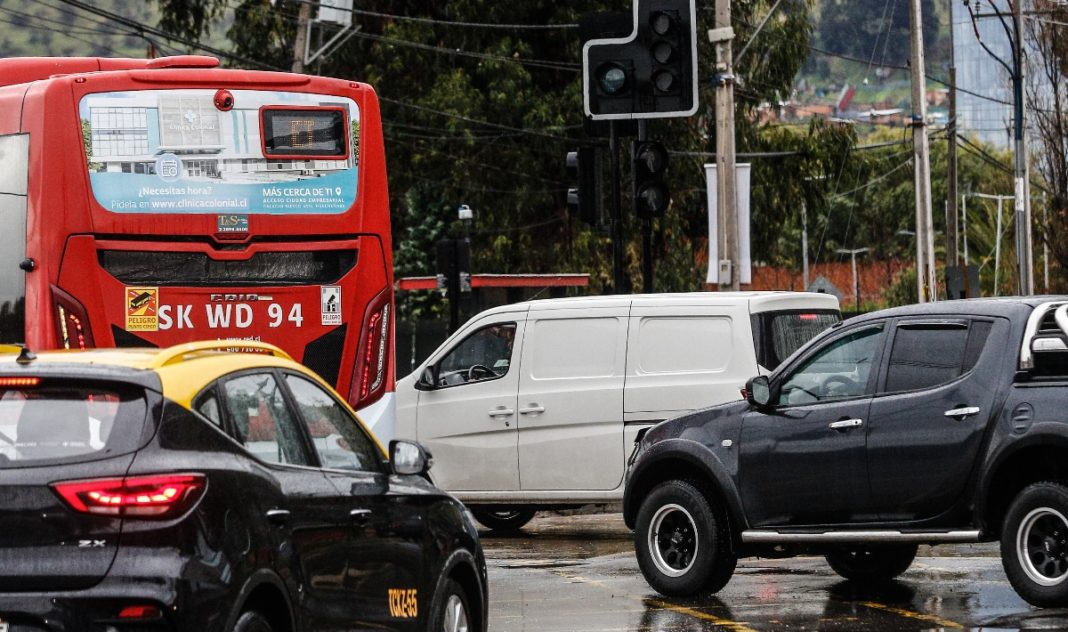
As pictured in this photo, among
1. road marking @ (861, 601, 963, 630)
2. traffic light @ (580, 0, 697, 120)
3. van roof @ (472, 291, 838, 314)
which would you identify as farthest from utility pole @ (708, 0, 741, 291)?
road marking @ (861, 601, 963, 630)

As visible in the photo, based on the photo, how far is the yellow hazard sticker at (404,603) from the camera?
7395 millimetres

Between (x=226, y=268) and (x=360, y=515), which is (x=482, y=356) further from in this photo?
(x=360, y=515)

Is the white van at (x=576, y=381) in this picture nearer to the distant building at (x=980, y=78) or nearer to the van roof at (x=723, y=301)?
the van roof at (x=723, y=301)

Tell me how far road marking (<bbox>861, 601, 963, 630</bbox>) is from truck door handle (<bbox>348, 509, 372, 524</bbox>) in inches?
164

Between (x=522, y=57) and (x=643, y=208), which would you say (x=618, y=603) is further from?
(x=522, y=57)

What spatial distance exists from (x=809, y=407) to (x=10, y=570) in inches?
255

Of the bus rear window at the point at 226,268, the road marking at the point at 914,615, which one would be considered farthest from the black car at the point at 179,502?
the bus rear window at the point at 226,268

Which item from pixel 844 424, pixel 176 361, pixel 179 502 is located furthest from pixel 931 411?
pixel 179 502

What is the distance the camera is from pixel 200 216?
45.4 ft

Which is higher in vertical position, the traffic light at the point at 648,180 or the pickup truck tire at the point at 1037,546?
the traffic light at the point at 648,180

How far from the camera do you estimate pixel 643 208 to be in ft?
57.2

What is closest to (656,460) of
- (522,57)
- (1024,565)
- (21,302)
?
(1024,565)

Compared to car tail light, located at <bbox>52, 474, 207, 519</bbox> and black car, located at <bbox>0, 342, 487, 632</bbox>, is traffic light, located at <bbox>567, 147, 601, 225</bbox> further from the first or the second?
car tail light, located at <bbox>52, 474, 207, 519</bbox>

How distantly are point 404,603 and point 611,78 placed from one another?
395 inches
